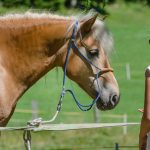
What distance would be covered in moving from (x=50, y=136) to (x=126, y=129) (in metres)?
1.84

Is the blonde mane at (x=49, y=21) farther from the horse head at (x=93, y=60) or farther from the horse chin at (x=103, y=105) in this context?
the horse chin at (x=103, y=105)

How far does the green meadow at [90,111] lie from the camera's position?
1013 cm

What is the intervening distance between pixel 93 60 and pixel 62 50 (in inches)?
12.0

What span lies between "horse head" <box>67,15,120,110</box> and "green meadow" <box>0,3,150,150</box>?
5.9 inches

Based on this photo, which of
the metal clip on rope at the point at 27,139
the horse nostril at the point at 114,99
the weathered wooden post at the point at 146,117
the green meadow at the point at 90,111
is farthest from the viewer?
the green meadow at the point at 90,111

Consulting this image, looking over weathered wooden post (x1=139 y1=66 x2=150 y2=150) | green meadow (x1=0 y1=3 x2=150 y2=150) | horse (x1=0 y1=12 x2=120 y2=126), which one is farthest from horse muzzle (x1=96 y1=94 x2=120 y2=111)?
weathered wooden post (x1=139 y1=66 x2=150 y2=150)

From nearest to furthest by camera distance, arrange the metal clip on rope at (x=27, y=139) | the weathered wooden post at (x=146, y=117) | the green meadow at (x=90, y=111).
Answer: the weathered wooden post at (x=146, y=117), the metal clip on rope at (x=27, y=139), the green meadow at (x=90, y=111)

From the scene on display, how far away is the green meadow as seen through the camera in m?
10.1

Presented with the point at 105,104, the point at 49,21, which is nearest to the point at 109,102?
the point at 105,104

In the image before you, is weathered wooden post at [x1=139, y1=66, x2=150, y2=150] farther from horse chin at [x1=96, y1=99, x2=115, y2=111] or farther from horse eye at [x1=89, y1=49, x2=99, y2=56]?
horse eye at [x1=89, y1=49, x2=99, y2=56]

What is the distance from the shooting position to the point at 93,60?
629 centimetres

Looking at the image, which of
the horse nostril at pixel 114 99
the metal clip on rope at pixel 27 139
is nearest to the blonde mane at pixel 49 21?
the horse nostril at pixel 114 99

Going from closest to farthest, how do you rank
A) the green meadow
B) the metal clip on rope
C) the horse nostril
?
1. the metal clip on rope
2. the horse nostril
3. the green meadow

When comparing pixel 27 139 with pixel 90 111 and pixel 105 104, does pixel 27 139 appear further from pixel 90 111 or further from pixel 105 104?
pixel 90 111
